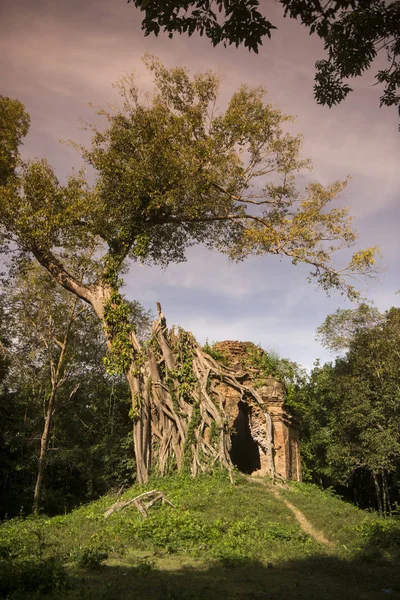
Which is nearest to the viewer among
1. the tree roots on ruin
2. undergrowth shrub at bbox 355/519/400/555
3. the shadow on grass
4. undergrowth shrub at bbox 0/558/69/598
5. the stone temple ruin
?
undergrowth shrub at bbox 0/558/69/598

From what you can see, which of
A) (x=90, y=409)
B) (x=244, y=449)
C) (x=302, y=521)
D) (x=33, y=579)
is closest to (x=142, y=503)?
(x=302, y=521)

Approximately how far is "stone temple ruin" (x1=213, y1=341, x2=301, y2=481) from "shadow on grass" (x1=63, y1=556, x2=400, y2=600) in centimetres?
843

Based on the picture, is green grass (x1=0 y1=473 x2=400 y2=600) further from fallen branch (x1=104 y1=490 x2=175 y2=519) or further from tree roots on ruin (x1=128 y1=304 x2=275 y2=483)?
tree roots on ruin (x1=128 y1=304 x2=275 y2=483)

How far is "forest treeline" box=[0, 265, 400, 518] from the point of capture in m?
19.2

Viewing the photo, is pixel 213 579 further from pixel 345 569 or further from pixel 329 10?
pixel 329 10

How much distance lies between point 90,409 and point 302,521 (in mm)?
14357

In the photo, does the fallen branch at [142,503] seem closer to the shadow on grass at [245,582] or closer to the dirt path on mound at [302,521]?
the dirt path on mound at [302,521]

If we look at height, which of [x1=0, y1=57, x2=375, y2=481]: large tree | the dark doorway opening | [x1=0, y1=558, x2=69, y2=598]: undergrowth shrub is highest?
[x1=0, y1=57, x2=375, y2=481]: large tree

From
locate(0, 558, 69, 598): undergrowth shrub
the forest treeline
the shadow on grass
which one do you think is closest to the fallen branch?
the shadow on grass

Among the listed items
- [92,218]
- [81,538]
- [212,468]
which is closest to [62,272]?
[92,218]

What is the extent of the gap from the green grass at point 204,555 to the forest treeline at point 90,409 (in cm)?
815

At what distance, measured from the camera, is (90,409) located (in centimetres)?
2220

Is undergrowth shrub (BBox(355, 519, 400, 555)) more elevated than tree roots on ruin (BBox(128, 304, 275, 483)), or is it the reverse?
tree roots on ruin (BBox(128, 304, 275, 483))

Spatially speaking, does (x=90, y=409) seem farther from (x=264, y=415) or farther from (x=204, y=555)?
(x=204, y=555)
